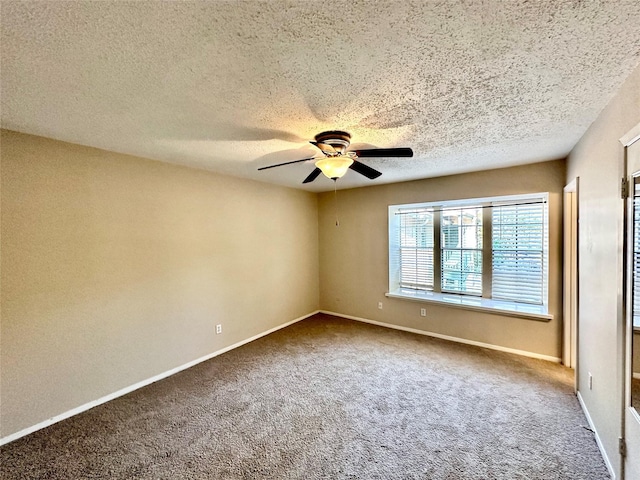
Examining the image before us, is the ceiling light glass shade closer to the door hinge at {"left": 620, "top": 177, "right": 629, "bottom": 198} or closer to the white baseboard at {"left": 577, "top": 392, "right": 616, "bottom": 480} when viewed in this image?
the door hinge at {"left": 620, "top": 177, "right": 629, "bottom": 198}

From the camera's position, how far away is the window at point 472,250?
3699 mm

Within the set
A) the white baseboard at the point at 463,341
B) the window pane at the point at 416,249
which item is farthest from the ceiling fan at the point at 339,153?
the white baseboard at the point at 463,341

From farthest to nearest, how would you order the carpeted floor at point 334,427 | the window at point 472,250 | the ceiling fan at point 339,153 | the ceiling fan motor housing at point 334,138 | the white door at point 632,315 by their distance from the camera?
the window at point 472,250 < the ceiling fan motor housing at point 334,138 < the ceiling fan at point 339,153 < the carpeted floor at point 334,427 < the white door at point 632,315

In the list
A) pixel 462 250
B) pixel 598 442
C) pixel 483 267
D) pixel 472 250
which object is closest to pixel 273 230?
pixel 462 250

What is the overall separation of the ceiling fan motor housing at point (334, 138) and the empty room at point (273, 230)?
0.9 inches

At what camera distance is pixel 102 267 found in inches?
109

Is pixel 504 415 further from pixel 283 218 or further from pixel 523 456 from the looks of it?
pixel 283 218

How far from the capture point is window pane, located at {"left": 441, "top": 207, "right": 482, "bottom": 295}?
13.7 ft

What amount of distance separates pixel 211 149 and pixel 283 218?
7.14ft

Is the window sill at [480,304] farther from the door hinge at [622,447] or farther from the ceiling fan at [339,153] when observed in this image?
the ceiling fan at [339,153]

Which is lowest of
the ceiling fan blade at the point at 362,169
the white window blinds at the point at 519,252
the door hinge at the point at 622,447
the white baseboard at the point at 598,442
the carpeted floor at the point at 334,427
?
the carpeted floor at the point at 334,427

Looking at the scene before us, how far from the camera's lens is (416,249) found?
473 cm

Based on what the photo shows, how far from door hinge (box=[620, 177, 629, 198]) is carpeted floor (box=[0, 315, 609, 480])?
5.88ft

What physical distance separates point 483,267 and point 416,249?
100 cm
